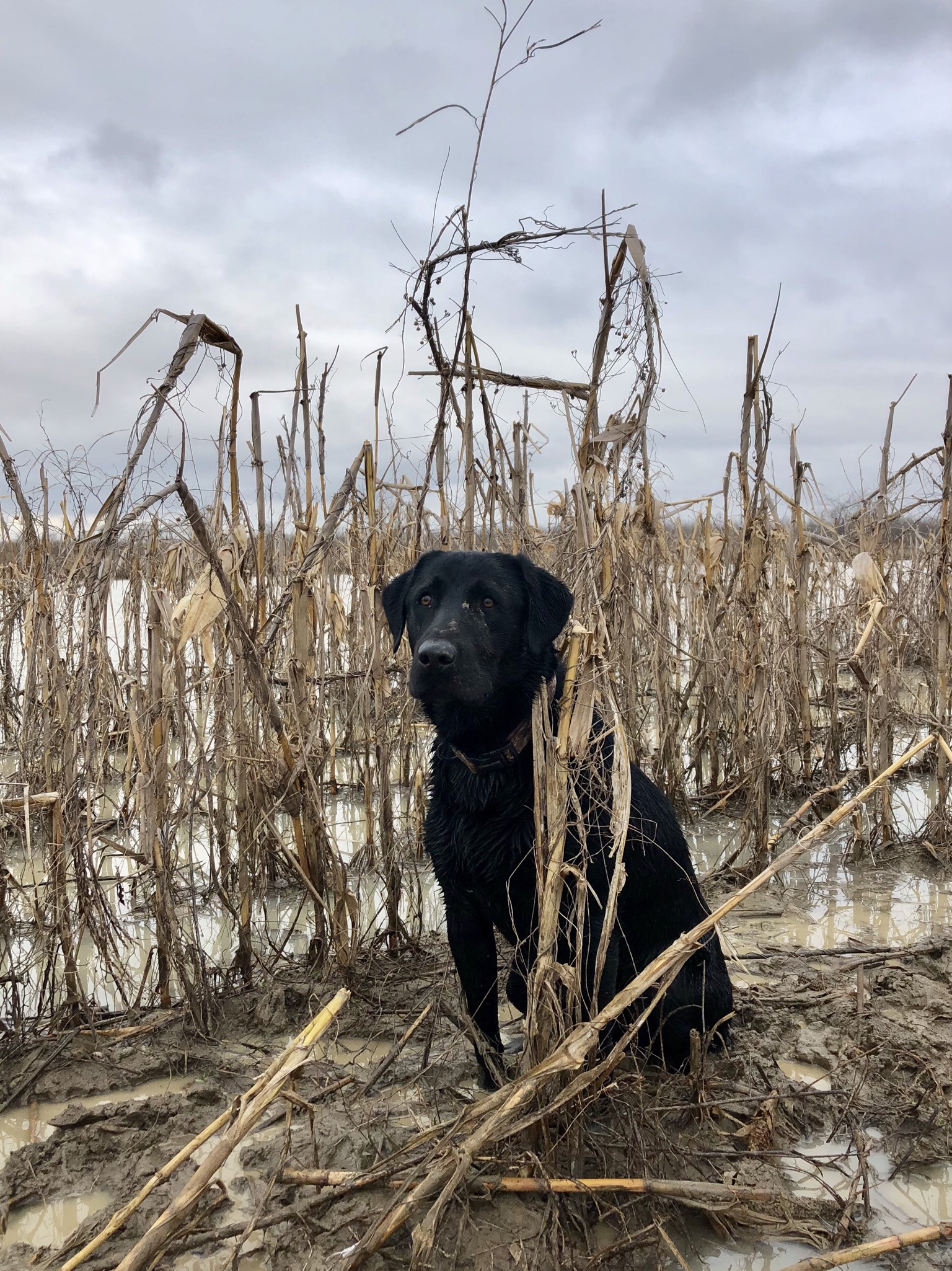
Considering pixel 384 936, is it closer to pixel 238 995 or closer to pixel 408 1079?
pixel 238 995

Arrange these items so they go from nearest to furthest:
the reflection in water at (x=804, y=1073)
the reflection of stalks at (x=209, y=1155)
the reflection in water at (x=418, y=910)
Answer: the reflection of stalks at (x=209, y=1155)
the reflection in water at (x=804, y=1073)
the reflection in water at (x=418, y=910)

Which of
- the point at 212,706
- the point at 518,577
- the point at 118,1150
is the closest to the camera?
the point at 118,1150

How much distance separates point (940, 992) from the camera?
293 cm


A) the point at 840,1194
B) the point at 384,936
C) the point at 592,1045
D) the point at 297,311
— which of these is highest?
the point at 297,311

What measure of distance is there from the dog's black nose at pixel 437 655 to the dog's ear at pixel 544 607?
28 cm

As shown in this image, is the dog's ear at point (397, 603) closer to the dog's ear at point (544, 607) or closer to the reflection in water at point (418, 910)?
the dog's ear at point (544, 607)

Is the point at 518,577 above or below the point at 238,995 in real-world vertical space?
above

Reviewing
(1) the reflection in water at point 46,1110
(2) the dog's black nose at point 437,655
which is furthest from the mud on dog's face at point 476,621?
(1) the reflection in water at point 46,1110

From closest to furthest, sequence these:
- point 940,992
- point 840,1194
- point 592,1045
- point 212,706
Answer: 1. point 592,1045
2. point 840,1194
3. point 940,992
4. point 212,706

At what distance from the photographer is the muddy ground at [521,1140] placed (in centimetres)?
179

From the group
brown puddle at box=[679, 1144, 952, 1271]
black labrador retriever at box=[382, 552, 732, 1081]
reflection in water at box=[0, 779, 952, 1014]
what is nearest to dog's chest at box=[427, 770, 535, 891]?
black labrador retriever at box=[382, 552, 732, 1081]

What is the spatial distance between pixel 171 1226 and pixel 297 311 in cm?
289

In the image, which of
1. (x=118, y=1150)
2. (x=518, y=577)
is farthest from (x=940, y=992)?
A: (x=118, y=1150)

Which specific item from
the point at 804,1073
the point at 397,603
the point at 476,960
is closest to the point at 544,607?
the point at 397,603
